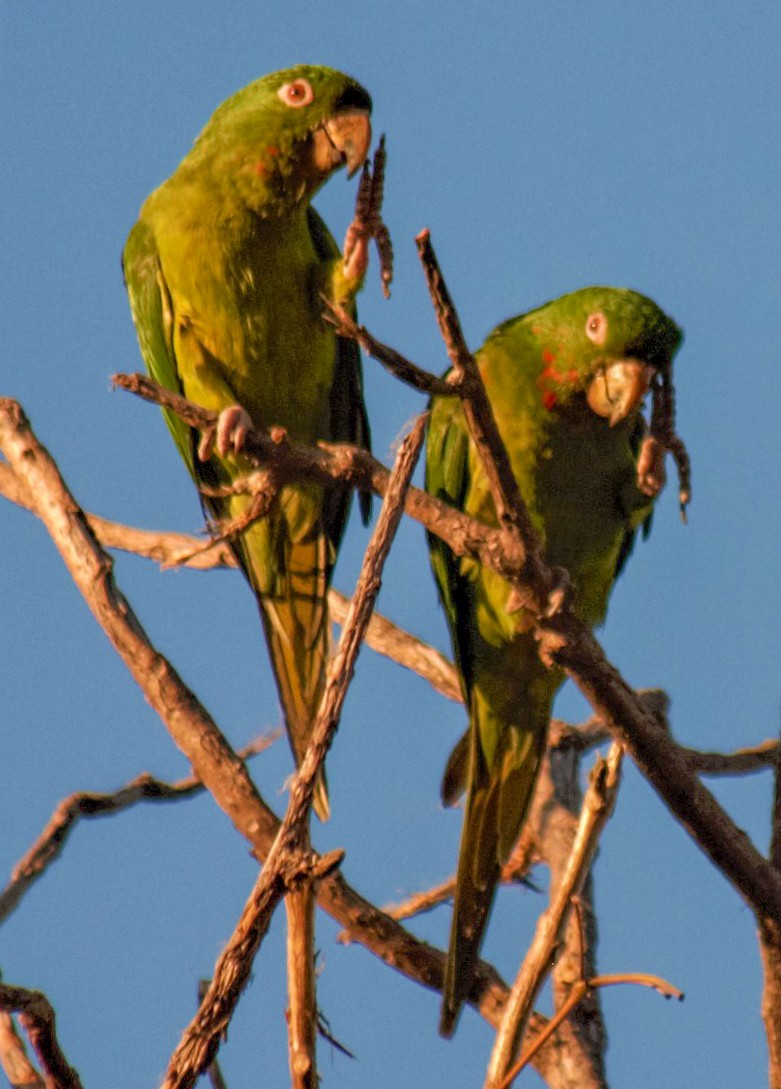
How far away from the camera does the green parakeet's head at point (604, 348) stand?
164 inches

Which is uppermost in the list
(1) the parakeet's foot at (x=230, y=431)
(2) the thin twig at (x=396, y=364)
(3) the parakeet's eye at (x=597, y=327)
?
(3) the parakeet's eye at (x=597, y=327)

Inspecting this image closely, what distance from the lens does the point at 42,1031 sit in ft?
7.66

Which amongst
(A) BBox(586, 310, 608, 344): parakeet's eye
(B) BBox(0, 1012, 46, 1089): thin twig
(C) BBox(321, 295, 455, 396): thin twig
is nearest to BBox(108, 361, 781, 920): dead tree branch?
(C) BBox(321, 295, 455, 396): thin twig

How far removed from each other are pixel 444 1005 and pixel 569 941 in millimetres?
358

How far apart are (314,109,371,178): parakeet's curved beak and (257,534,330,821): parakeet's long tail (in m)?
1.20

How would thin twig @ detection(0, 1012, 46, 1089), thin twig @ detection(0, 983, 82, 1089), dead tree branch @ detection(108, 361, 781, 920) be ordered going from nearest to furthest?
thin twig @ detection(0, 983, 82, 1089), thin twig @ detection(0, 1012, 46, 1089), dead tree branch @ detection(108, 361, 781, 920)

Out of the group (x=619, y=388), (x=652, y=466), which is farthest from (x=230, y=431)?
(x=619, y=388)

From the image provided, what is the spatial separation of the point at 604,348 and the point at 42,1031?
8.56 feet

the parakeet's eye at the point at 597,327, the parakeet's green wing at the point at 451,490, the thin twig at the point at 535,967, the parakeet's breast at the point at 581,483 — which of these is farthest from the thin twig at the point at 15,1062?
the parakeet's eye at the point at 597,327

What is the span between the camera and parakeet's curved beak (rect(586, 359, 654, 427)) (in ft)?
13.6

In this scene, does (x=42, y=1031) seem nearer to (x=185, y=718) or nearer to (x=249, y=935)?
(x=249, y=935)

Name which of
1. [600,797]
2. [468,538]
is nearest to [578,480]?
[468,538]

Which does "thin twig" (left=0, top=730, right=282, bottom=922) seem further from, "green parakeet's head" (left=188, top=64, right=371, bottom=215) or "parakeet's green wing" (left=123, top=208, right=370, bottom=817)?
"green parakeet's head" (left=188, top=64, right=371, bottom=215)

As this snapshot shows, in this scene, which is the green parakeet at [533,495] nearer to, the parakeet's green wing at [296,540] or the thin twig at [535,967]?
the parakeet's green wing at [296,540]
